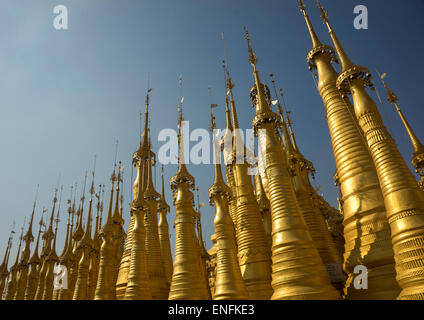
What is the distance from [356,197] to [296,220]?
2874mm

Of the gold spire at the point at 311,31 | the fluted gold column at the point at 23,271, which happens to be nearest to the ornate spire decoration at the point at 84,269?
the fluted gold column at the point at 23,271

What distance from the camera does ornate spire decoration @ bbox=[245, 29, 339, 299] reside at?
10.6 meters

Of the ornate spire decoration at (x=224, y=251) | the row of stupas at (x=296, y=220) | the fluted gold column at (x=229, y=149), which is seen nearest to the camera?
the row of stupas at (x=296, y=220)

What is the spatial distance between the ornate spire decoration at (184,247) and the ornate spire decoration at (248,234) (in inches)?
92.5

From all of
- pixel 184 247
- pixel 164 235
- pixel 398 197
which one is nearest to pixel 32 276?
pixel 164 235

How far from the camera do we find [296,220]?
39.8 feet

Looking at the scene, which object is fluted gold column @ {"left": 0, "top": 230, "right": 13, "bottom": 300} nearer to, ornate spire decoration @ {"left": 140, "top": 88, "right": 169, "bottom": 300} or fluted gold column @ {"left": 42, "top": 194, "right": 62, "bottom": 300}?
fluted gold column @ {"left": 42, "top": 194, "right": 62, "bottom": 300}

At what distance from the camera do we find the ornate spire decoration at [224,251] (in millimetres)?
13469

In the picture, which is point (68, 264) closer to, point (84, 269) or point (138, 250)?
point (84, 269)

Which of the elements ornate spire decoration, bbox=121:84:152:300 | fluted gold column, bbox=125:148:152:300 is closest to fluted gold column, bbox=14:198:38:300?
ornate spire decoration, bbox=121:84:152:300

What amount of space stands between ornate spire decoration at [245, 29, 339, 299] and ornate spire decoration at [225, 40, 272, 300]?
378 centimetres

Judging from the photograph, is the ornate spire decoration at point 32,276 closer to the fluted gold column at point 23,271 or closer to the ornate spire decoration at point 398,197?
the fluted gold column at point 23,271
